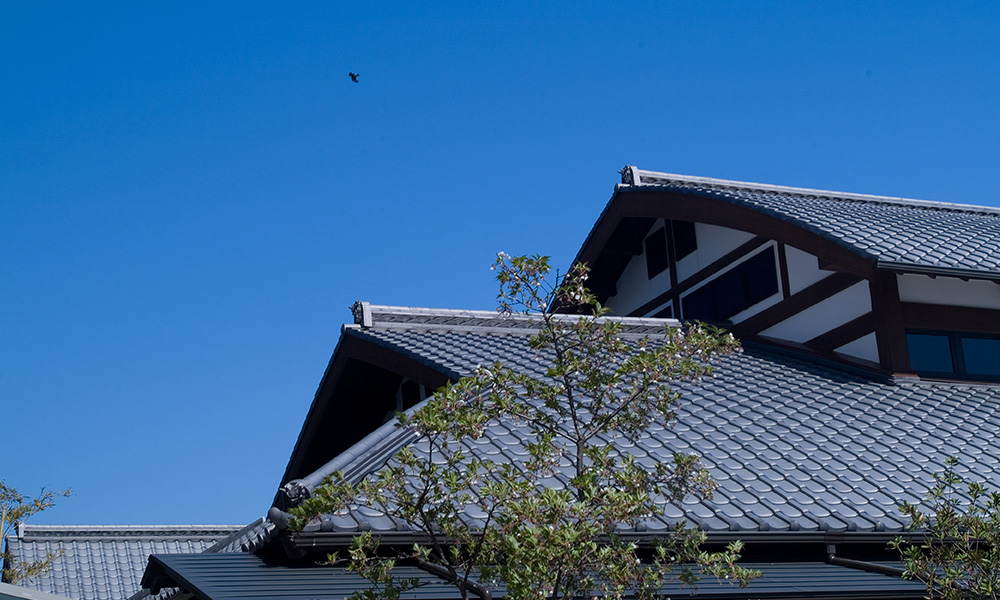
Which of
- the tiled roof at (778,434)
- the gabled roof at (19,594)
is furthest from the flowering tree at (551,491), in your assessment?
the tiled roof at (778,434)

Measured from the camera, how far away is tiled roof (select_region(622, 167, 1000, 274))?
1230 centimetres

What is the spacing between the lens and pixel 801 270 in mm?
13742

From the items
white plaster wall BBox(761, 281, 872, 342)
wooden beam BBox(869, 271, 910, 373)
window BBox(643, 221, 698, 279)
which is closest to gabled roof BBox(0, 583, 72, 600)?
wooden beam BBox(869, 271, 910, 373)

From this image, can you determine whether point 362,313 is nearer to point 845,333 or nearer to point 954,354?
point 845,333

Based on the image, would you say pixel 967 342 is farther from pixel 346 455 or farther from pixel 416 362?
pixel 346 455

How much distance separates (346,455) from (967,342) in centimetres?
877

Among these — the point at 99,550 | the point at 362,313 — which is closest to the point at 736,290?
the point at 362,313

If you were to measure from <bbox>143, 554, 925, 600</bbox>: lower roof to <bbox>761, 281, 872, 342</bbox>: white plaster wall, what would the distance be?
223 inches

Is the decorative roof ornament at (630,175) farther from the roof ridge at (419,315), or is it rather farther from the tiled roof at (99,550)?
the tiled roof at (99,550)

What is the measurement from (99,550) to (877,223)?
59.1 ft

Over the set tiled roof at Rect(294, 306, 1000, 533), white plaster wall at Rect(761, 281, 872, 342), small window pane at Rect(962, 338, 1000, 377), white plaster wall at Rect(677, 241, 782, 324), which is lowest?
tiled roof at Rect(294, 306, 1000, 533)

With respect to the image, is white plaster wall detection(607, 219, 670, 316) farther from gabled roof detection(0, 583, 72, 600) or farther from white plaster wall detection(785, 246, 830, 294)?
gabled roof detection(0, 583, 72, 600)

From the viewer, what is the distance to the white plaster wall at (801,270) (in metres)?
13.5

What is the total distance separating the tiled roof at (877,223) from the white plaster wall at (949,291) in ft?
1.45
